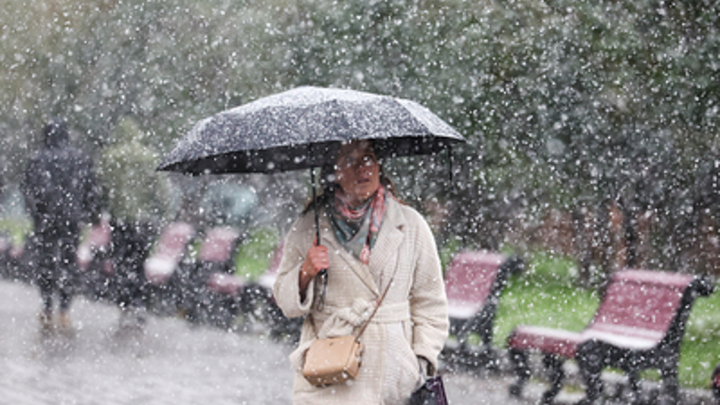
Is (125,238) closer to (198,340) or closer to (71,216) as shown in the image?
(71,216)

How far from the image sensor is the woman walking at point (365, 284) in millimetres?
3131

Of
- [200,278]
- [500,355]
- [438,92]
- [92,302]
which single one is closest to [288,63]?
[438,92]

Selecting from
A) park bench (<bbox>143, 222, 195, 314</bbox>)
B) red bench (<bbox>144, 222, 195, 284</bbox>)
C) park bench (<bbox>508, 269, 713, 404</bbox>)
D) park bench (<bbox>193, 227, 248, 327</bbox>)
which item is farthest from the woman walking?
red bench (<bbox>144, 222, 195, 284</bbox>)

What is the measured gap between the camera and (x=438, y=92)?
9.02 meters

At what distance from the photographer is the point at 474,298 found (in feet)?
23.0

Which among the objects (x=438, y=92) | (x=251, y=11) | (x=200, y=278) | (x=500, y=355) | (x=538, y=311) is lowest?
(x=538, y=311)

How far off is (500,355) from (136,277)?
229 inches

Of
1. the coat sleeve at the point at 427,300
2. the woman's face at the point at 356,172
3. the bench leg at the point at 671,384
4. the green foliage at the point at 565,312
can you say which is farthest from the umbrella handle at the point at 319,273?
the green foliage at the point at 565,312

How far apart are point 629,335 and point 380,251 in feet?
10.5

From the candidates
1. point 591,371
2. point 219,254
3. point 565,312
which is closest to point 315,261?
point 591,371

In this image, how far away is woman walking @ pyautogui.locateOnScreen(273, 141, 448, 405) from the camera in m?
3.13

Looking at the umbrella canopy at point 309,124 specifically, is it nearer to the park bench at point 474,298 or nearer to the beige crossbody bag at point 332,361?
the beige crossbody bag at point 332,361

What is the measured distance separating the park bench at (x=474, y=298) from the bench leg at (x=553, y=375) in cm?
69

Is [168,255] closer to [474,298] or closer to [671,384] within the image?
[474,298]
